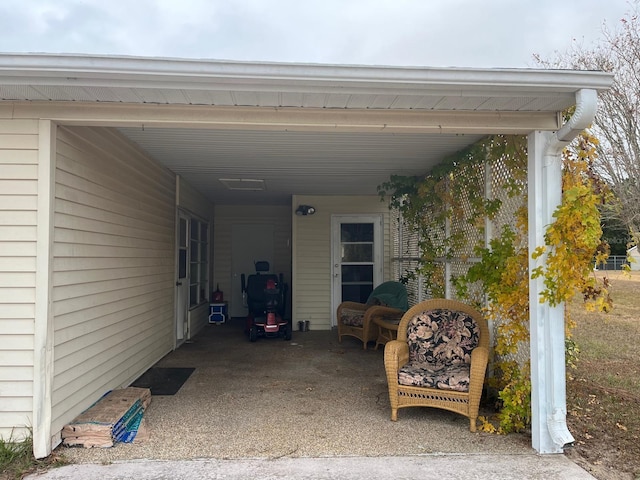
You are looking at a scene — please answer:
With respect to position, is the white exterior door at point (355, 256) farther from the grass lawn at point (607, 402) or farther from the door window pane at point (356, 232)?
the grass lawn at point (607, 402)

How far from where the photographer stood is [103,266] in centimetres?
368

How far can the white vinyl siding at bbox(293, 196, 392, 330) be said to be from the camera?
7.76 metres

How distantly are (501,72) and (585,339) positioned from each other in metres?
5.49

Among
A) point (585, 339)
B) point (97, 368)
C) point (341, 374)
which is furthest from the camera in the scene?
point (585, 339)

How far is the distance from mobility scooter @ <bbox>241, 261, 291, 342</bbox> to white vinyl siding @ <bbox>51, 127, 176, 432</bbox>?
1640 mm

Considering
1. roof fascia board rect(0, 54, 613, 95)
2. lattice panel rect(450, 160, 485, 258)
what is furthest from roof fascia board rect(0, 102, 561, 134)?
lattice panel rect(450, 160, 485, 258)

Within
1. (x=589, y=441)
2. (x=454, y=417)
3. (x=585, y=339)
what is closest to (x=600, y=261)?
(x=589, y=441)

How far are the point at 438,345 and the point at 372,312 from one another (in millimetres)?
2327

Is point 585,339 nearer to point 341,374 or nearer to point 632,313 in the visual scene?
point 632,313

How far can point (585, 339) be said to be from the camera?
21.4ft

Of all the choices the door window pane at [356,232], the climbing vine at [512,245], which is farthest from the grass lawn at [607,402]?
the door window pane at [356,232]

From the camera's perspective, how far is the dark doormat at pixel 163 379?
13.8ft

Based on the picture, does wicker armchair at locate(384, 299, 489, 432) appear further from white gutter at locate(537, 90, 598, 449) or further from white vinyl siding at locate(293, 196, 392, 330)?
white vinyl siding at locate(293, 196, 392, 330)

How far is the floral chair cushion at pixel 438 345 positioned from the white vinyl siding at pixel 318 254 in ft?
12.7
